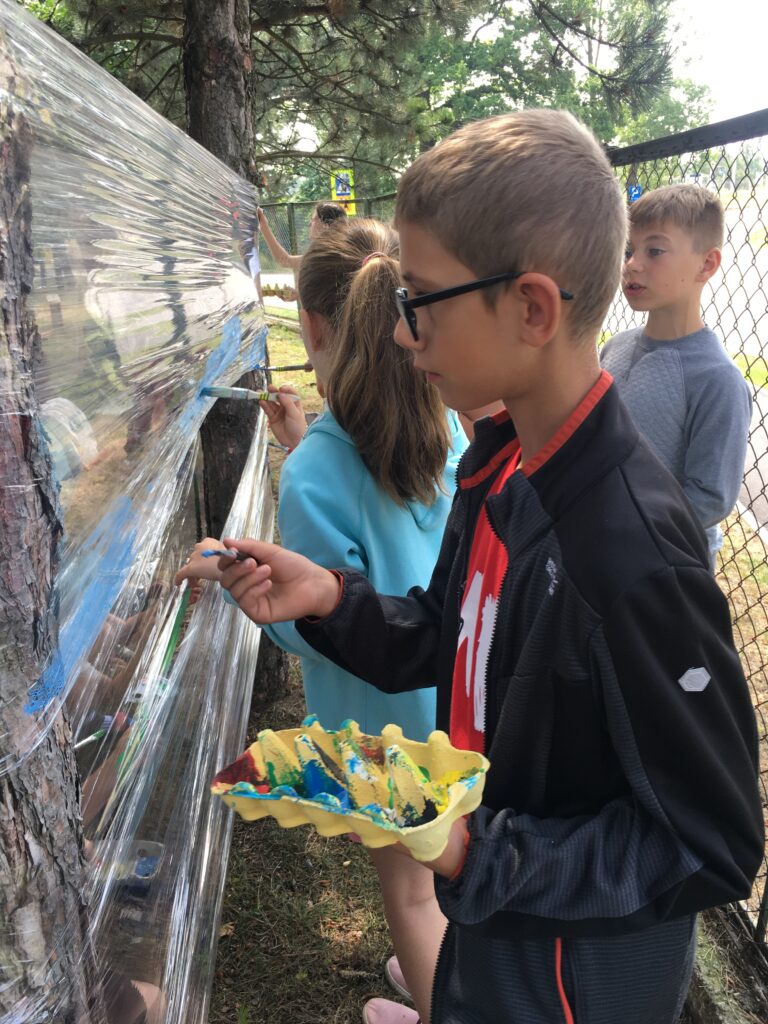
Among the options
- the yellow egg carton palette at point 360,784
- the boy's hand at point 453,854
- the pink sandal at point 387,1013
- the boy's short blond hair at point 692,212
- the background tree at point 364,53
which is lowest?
the pink sandal at point 387,1013

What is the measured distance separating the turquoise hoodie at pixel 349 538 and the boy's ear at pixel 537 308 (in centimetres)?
65

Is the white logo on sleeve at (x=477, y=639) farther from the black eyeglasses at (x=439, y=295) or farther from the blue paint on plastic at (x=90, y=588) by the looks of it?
the blue paint on plastic at (x=90, y=588)

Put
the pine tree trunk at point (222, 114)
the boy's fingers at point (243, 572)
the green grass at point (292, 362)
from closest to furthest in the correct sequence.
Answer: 1. the boy's fingers at point (243, 572)
2. the pine tree trunk at point (222, 114)
3. the green grass at point (292, 362)

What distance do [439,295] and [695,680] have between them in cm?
56

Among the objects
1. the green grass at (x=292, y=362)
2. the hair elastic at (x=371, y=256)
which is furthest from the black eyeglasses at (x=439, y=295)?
the green grass at (x=292, y=362)

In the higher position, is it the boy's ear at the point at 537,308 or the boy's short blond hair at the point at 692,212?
the boy's short blond hair at the point at 692,212

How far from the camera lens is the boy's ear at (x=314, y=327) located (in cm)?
174

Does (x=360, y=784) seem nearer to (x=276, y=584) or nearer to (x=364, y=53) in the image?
(x=276, y=584)

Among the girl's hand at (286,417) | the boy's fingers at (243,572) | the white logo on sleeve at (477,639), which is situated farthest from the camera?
the girl's hand at (286,417)

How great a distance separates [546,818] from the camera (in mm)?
980

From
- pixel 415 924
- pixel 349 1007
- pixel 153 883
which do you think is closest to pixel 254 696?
pixel 349 1007

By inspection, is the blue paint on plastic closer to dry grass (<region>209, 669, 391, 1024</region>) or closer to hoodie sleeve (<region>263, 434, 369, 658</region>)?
hoodie sleeve (<region>263, 434, 369, 658</region>)

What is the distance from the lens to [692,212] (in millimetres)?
2414

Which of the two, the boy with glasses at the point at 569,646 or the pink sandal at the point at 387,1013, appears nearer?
the boy with glasses at the point at 569,646
